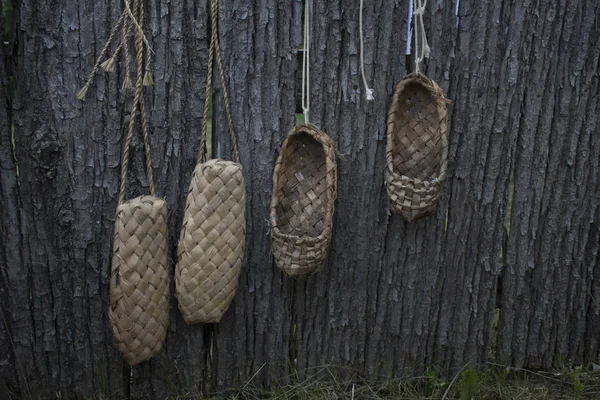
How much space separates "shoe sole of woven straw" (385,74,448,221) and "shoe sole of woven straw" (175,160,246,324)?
52 centimetres

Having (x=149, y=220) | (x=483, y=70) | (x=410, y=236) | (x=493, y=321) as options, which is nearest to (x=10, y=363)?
(x=149, y=220)

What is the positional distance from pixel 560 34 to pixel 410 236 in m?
0.85

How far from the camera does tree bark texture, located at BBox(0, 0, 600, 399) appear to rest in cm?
217

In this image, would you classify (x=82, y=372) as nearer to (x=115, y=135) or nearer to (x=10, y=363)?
(x=10, y=363)

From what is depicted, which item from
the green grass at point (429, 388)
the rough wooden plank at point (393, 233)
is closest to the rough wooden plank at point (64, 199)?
the green grass at point (429, 388)

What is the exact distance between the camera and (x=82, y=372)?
→ 235 centimetres

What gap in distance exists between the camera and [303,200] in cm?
235

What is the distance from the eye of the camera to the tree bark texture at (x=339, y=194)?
7.11 ft

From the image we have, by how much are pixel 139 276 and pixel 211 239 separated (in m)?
0.25

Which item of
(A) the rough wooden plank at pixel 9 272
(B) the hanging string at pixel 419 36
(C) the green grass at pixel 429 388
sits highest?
(B) the hanging string at pixel 419 36

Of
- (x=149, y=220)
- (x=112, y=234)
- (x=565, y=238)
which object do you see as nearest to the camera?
(x=149, y=220)

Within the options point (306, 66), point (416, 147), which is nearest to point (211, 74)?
point (306, 66)

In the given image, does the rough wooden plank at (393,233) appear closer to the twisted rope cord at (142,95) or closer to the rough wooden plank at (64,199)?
the twisted rope cord at (142,95)

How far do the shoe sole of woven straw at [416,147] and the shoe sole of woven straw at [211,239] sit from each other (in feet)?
1.70
